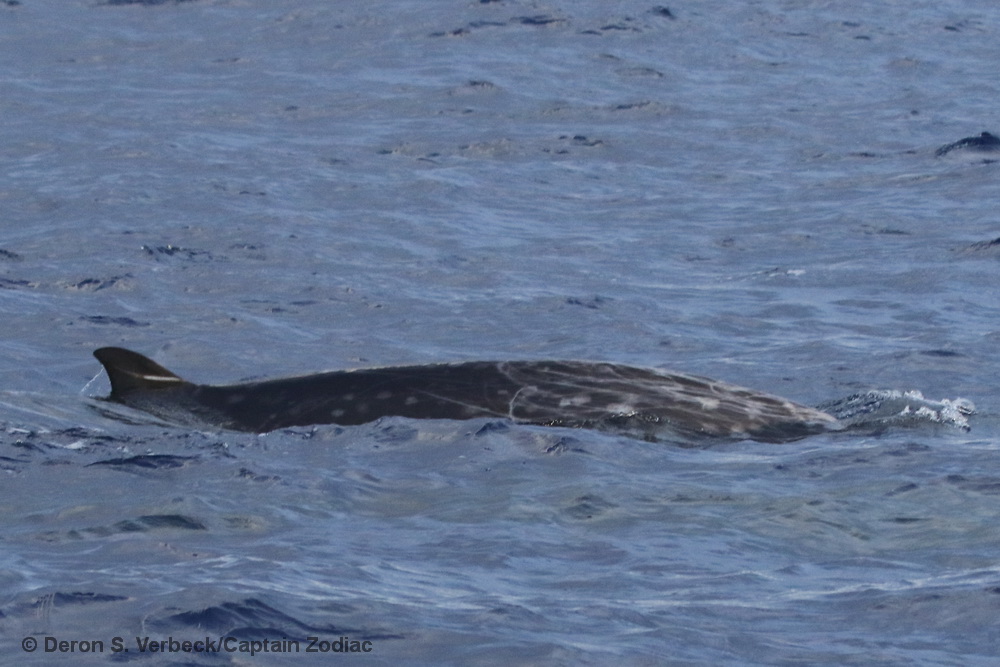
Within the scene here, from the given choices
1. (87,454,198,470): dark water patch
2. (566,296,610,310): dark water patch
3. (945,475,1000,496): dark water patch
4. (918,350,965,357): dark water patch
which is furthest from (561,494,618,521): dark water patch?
(566,296,610,310): dark water patch

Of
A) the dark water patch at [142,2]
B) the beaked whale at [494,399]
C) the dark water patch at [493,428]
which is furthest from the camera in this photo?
the dark water patch at [142,2]

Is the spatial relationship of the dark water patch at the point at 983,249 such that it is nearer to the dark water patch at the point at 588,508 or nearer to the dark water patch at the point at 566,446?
the dark water patch at the point at 566,446

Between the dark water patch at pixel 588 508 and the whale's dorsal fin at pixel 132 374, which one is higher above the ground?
the whale's dorsal fin at pixel 132 374

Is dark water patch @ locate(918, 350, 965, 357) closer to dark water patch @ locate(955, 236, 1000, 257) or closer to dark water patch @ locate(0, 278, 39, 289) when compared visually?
dark water patch @ locate(955, 236, 1000, 257)

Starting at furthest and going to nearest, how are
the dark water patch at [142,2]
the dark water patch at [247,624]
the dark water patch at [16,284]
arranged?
the dark water patch at [142,2]
the dark water patch at [16,284]
the dark water patch at [247,624]

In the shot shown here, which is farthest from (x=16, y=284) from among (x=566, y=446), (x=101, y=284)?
(x=566, y=446)

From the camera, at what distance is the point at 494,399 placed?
1252 cm

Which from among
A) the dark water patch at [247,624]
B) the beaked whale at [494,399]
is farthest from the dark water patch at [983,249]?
the dark water patch at [247,624]

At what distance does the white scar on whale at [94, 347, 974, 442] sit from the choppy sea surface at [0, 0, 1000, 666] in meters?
0.26

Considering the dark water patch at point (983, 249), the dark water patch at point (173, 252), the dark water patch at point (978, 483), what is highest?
the dark water patch at point (978, 483)

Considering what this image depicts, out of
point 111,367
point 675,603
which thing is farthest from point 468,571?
point 111,367

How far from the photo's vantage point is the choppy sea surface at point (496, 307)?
8.74 meters

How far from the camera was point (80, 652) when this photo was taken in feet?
26.0

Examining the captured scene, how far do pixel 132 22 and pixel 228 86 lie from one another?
21.9 feet
